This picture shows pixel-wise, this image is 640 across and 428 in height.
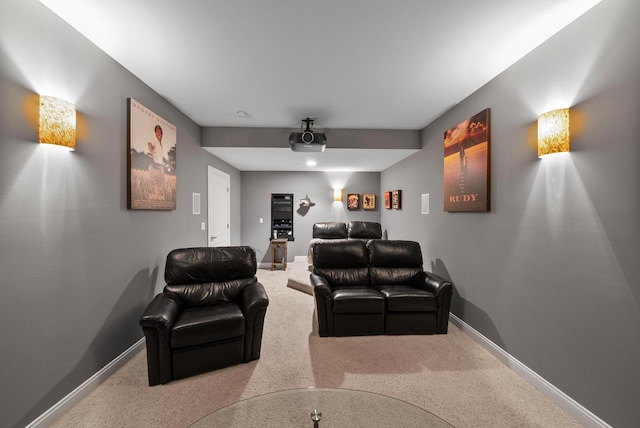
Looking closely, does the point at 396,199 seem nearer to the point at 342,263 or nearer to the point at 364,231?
the point at 364,231

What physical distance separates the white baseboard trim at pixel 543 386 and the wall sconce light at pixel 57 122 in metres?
3.86

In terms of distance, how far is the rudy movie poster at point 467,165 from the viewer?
2613 mm

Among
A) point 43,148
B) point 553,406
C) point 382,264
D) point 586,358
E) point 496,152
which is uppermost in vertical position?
point 496,152

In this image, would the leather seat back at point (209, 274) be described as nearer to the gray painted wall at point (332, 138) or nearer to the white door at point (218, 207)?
the white door at point (218, 207)

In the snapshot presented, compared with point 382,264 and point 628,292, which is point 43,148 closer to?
point 382,264

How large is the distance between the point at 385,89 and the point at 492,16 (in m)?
1.14

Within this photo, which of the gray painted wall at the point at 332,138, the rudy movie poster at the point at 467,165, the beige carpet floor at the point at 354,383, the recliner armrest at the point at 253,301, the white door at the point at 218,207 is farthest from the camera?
the white door at the point at 218,207

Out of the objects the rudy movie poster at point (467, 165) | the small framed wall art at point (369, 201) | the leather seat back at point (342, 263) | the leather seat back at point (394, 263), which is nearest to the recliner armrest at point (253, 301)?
the leather seat back at point (342, 263)

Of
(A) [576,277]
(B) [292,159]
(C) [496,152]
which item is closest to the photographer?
(A) [576,277]

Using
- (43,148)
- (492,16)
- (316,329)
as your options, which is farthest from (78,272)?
(492,16)

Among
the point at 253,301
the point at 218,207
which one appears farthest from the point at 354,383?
the point at 218,207

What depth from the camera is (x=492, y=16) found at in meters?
1.73

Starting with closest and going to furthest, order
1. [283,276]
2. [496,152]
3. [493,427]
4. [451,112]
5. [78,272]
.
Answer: [493,427]
[78,272]
[496,152]
[451,112]
[283,276]

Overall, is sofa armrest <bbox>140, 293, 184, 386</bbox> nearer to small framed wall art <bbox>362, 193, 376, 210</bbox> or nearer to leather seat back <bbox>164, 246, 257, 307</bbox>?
leather seat back <bbox>164, 246, 257, 307</bbox>
